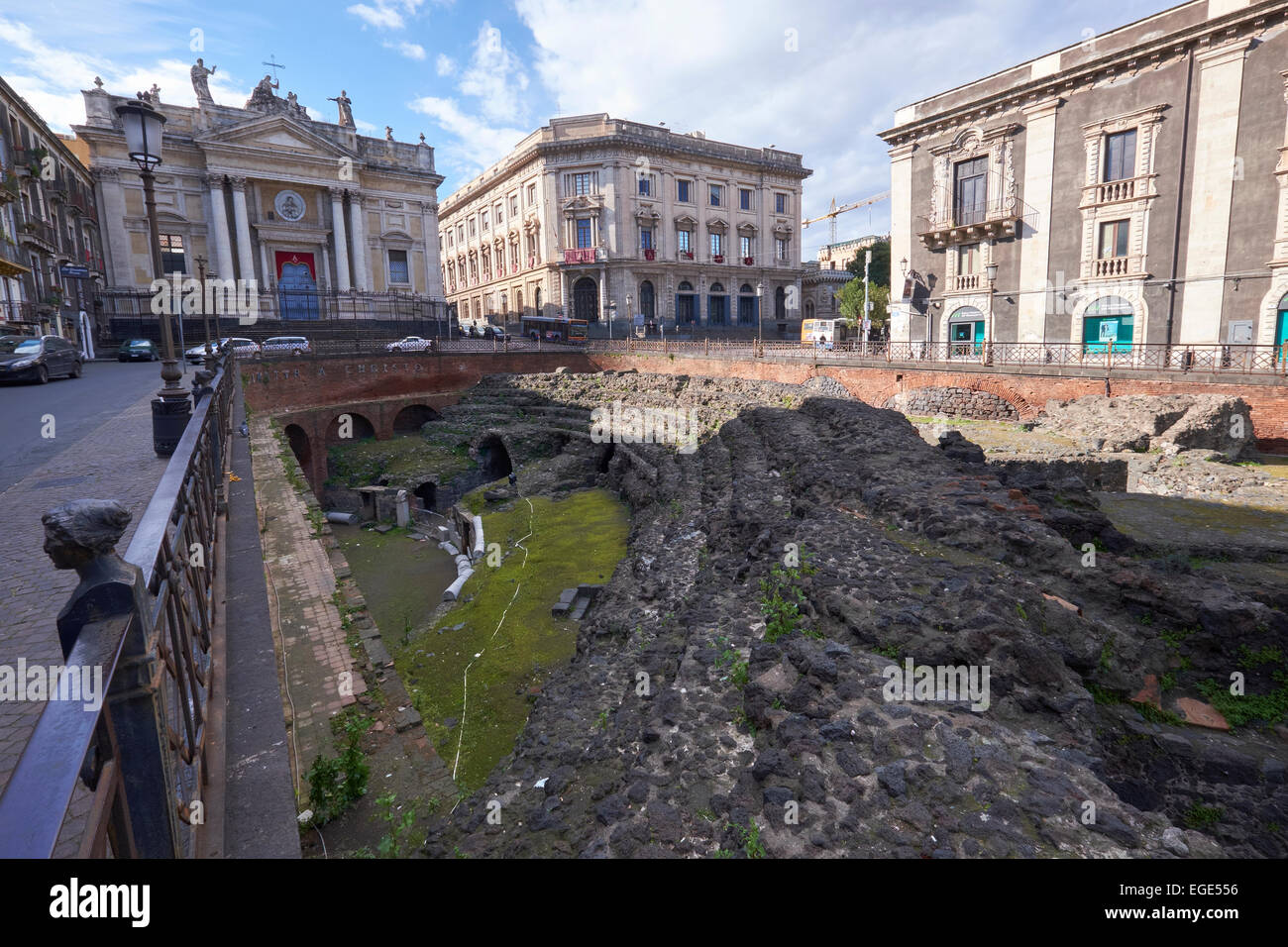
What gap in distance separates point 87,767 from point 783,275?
57.5 metres

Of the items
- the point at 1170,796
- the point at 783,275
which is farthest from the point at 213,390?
the point at 783,275

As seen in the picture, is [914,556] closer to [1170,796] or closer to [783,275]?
[1170,796]

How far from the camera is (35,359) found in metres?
15.9

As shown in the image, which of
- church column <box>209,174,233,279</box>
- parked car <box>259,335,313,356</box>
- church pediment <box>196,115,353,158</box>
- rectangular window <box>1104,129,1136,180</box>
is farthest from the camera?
church column <box>209,174,233,279</box>

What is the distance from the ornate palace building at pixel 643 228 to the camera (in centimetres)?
4750

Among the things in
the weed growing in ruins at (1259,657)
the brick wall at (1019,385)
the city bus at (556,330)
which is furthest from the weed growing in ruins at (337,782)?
the city bus at (556,330)

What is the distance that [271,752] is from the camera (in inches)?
152

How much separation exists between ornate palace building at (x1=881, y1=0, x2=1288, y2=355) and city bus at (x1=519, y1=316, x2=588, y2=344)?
19.4 meters

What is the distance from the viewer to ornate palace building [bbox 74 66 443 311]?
1458 inches

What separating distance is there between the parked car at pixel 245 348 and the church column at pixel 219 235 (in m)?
9.19

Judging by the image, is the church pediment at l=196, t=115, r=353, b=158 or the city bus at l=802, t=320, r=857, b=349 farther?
the city bus at l=802, t=320, r=857, b=349

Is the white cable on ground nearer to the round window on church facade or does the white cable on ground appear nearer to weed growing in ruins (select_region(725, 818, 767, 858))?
weed growing in ruins (select_region(725, 818, 767, 858))

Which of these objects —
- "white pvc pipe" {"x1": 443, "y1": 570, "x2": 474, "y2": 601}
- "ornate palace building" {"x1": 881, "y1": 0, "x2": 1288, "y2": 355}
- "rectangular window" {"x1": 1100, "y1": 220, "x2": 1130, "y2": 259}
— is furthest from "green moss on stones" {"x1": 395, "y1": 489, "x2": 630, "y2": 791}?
"rectangular window" {"x1": 1100, "y1": 220, "x2": 1130, "y2": 259}

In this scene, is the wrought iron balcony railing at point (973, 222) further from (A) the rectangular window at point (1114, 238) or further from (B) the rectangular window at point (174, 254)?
(B) the rectangular window at point (174, 254)
